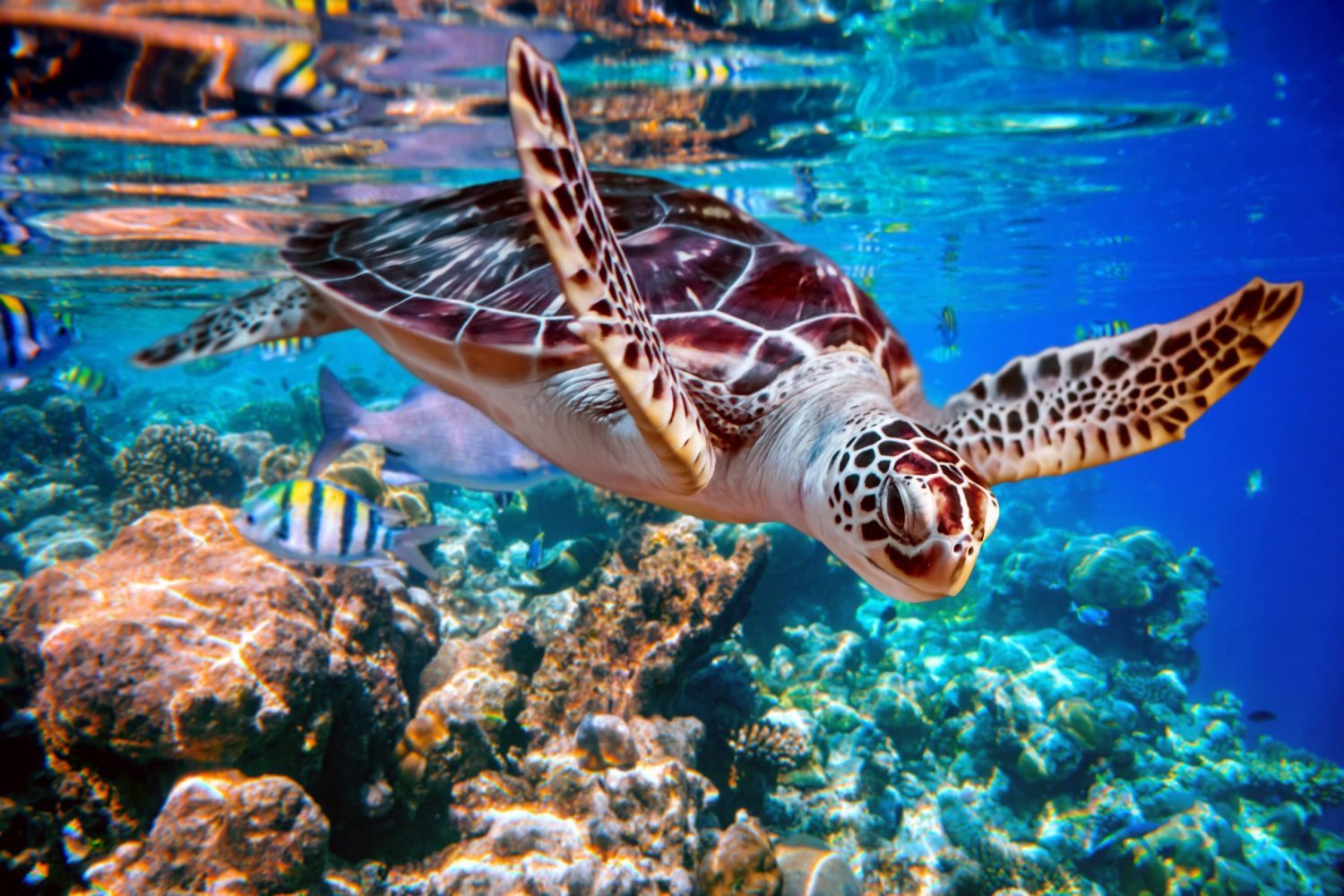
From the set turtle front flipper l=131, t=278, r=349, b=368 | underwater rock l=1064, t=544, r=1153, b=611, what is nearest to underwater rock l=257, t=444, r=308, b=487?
turtle front flipper l=131, t=278, r=349, b=368

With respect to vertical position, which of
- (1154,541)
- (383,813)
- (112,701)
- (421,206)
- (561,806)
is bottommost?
(383,813)

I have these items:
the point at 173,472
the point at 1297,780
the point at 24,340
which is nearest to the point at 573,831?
the point at 24,340

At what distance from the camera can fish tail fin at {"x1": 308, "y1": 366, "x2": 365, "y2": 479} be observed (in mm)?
5809

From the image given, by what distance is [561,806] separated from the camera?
426cm

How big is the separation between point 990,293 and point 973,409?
31975mm

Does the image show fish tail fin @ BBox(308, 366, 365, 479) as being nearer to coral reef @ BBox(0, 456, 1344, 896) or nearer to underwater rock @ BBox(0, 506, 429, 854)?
coral reef @ BBox(0, 456, 1344, 896)

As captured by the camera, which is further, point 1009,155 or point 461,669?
point 1009,155

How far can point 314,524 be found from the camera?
418 centimetres

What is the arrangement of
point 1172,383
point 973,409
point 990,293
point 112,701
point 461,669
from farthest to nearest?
point 990,293 → point 461,669 → point 112,701 → point 973,409 → point 1172,383

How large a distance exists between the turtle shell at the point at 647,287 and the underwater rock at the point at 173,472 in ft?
24.4

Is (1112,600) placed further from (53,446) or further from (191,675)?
(53,446)

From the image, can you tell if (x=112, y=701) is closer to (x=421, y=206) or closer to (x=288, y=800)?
(x=288, y=800)

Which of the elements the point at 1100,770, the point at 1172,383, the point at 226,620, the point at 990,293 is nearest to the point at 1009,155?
the point at 1100,770

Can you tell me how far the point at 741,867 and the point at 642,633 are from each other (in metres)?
1.88
